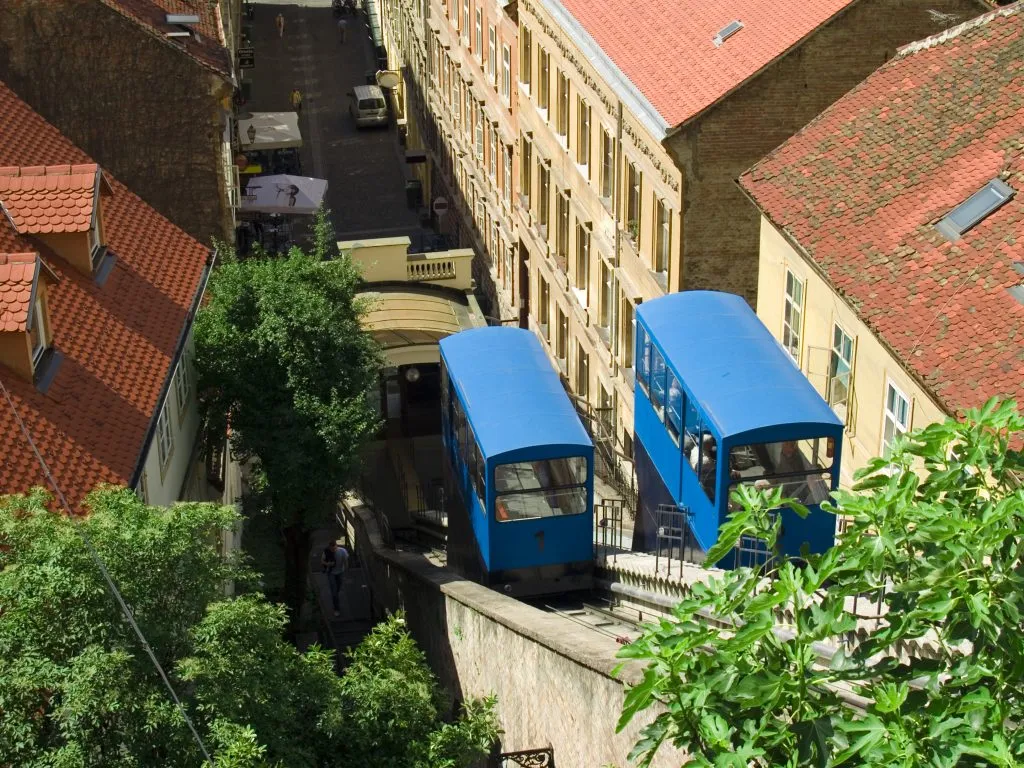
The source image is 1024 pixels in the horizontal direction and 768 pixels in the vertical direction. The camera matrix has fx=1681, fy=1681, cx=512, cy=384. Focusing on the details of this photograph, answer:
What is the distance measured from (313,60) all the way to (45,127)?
4579 cm

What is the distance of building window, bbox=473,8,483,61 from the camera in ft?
162

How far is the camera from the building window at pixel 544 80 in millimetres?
41594

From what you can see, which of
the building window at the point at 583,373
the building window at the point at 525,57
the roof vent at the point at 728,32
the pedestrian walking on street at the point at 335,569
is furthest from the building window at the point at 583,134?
the pedestrian walking on street at the point at 335,569

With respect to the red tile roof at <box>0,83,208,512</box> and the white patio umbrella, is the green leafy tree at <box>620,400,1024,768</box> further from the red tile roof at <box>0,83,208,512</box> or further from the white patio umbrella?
the white patio umbrella

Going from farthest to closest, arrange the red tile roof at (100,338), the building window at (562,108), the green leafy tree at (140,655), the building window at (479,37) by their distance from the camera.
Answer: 1. the building window at (479,37)
2. the building window at (562,108)
3. the red tile roof at (100,338)
4. the green leafy tree at (140,655)

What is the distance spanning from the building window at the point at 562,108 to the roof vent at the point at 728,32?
7.82 m

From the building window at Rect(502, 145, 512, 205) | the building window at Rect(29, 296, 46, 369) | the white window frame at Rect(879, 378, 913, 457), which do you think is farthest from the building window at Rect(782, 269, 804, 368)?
the building window at Rect(502, 145, 512, 205)

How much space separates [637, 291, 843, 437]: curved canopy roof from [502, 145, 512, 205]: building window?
1910 centimetres

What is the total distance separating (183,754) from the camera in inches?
666

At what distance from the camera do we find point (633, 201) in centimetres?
3488

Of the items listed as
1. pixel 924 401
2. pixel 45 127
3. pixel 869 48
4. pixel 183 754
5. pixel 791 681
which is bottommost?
pixel 183 754

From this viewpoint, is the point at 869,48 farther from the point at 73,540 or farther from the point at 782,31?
the point at 73,540

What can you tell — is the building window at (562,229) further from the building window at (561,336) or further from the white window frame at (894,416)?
the white window frame at (894,416)

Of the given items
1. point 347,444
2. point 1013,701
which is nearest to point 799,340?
point 347,444
